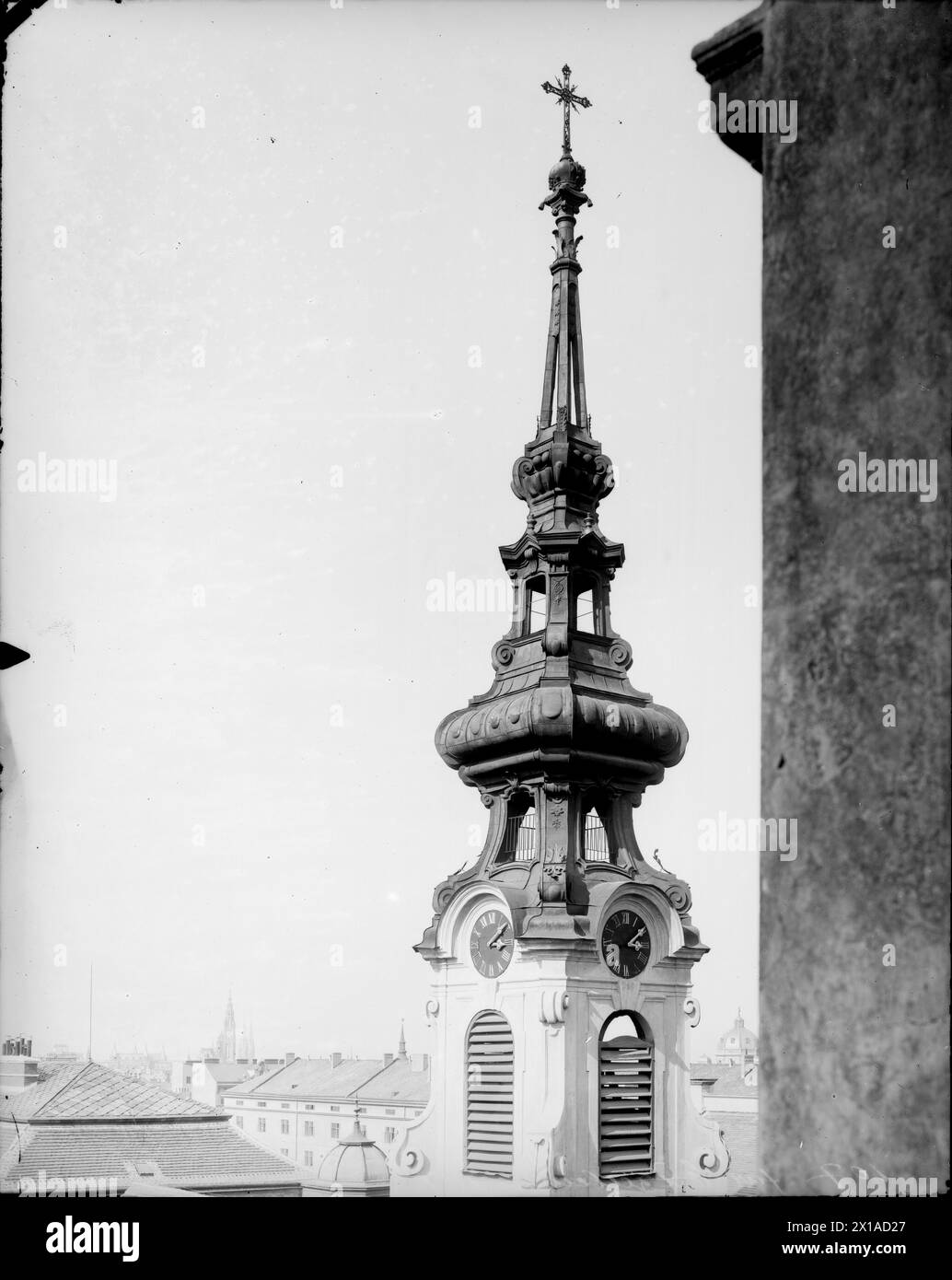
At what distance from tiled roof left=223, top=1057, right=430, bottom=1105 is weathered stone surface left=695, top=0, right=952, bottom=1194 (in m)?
45.2

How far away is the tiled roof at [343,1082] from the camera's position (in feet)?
162

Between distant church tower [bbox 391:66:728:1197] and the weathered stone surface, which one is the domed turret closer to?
distant church tower [bbox 391:66:728:1197]

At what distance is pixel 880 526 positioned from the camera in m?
2.46

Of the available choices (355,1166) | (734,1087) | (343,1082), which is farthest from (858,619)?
(343,1082)

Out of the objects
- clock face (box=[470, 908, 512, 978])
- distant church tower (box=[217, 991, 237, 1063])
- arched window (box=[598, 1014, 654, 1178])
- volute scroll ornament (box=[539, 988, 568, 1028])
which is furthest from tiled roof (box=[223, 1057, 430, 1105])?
volute scroll ornament (box=[539, 988, 568, 1028])

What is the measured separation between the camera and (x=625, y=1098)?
33062mm

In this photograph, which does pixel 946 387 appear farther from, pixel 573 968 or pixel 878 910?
pixel 573 968

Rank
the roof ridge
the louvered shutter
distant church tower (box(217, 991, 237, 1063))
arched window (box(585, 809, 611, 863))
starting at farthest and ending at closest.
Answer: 1. distant church tower (box(217, 991, 237, 1063))
2. arched window (box(585, 809, 611, 863))
3. the louvered shutter
4. the roof ridge

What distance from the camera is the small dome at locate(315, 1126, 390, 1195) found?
35.2 m

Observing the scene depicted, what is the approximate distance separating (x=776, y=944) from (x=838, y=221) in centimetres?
105

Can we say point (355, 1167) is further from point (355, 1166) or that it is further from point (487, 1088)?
point (487, 1088)

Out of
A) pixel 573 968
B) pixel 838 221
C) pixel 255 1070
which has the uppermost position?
pixel 838 221

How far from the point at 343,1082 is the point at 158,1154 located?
2214 cm
